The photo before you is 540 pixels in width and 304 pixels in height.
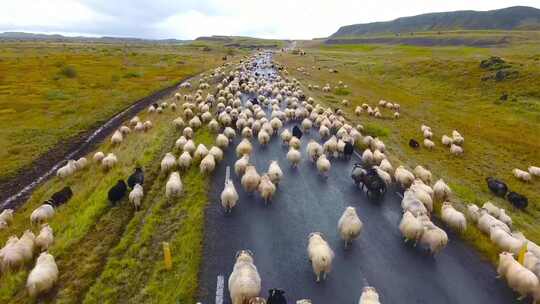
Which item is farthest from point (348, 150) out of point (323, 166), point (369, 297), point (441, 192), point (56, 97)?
point (56, 97)

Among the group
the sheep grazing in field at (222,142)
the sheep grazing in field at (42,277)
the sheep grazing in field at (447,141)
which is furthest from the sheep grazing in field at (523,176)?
the sheep grazing in field at (42,277)

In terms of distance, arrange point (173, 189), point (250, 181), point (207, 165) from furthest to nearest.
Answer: point (207, 165) → point (250, 181) → point (173, 189)

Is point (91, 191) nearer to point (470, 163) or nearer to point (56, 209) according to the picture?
point (56, 209)

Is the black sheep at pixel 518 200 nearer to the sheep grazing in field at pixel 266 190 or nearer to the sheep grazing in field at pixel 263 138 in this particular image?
the sheep grazing in field at pixel 266 190

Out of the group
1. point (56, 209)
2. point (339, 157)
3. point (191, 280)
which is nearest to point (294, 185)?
point (339, 157)

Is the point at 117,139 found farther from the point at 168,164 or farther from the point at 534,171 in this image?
the point at 534,171

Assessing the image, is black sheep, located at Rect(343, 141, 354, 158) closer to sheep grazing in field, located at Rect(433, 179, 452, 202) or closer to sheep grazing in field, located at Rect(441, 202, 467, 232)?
sheep grazing in field, located at Rect(433, 179, 452, 202)
